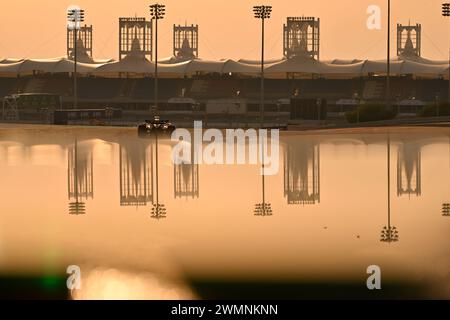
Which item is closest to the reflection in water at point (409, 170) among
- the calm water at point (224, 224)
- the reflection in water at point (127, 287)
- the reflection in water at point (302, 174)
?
the calm water at point (224, 224)

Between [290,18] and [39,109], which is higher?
[290,18]

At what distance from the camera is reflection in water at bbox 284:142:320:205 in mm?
38469

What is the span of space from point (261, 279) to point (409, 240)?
6.76 metres

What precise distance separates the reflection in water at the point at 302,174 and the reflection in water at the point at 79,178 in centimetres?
706

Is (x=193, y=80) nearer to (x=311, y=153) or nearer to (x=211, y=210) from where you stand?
(x=311, y=153)

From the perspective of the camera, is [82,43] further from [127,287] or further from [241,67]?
[127,287]

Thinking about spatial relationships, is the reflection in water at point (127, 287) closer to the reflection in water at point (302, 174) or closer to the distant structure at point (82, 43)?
the reflection in water at point (302, 174)

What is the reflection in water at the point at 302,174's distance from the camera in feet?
126

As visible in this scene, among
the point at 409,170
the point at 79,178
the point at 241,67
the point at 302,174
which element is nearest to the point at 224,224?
the point at 79,178

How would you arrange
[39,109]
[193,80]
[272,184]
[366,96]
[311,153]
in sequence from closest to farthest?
1. [272,184]
2. [311,153]
3. [39,109]
4. [366,96]
5. [193,80]

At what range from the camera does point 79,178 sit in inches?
1773

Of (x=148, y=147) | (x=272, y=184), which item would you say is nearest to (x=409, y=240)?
(x=272, y=184)
